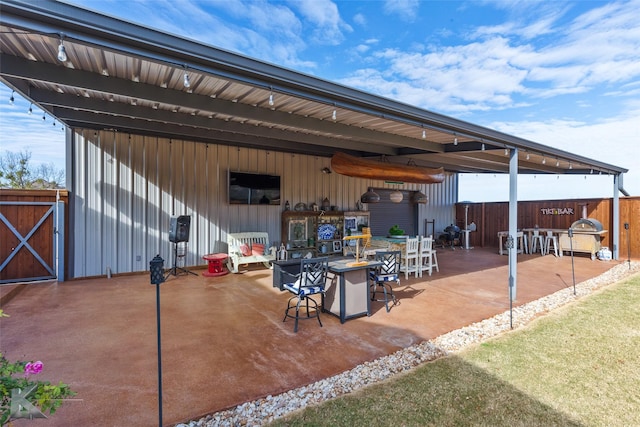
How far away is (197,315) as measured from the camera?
4.14 m

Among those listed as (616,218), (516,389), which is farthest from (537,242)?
(516,389)

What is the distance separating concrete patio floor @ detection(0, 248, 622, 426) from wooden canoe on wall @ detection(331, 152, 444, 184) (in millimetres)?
2459

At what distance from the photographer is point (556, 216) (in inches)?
401

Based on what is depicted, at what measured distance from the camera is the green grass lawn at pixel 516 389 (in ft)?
6.93

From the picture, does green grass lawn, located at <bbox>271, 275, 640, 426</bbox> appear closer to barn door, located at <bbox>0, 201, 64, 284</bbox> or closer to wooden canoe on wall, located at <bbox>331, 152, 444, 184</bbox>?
wooden canoe on wall, located at <bbox>331, 152, 444, 184</bbox>

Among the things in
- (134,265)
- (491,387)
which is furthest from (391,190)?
(491,387)

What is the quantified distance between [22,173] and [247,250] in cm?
1047

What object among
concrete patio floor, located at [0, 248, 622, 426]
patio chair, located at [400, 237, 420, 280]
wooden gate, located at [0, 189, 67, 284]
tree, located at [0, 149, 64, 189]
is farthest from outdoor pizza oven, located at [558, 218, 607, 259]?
tree, located at [0, 149, 64, 189]

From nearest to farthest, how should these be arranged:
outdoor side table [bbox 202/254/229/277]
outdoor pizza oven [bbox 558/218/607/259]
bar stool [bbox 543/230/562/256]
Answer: outdoor side table [bbox 202/254/229/277], outdoor pizza oven [bbox 558/218/607/259], bar stool [bbox 543/230/562/256]

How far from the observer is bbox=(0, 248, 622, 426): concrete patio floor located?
2383mm

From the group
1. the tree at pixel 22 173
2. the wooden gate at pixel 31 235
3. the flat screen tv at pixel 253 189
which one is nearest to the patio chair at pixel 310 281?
the flat screen tv at pixel 253 189

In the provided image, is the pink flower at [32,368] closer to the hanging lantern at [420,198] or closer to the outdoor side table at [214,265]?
the outdoor side table at [214,265]

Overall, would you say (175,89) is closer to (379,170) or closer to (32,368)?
(32,368)

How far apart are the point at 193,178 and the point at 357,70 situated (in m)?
6.65
